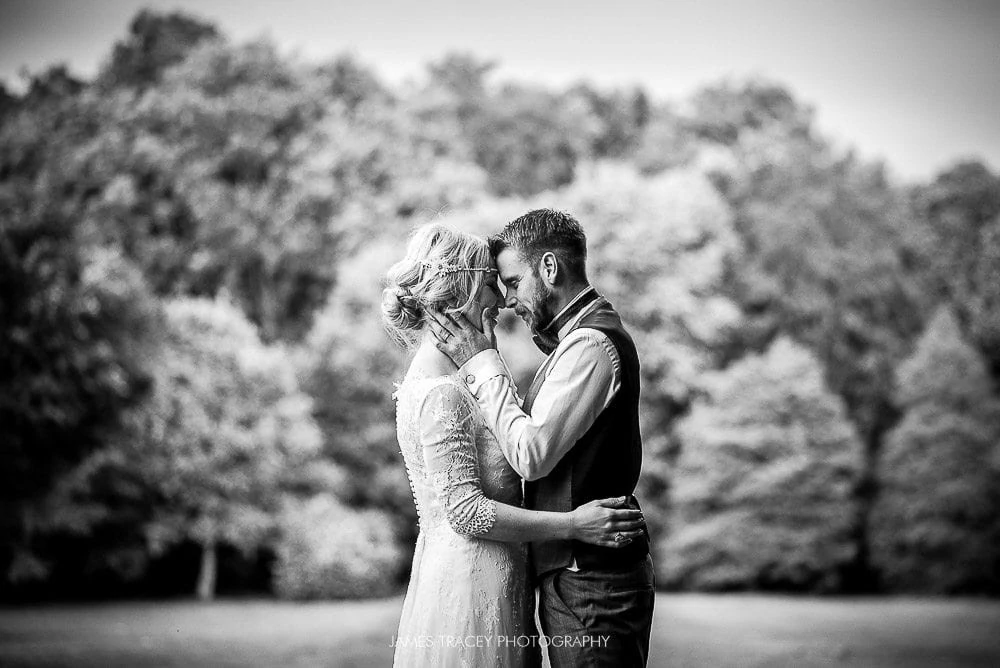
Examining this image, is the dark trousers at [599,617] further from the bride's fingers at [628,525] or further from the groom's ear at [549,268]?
the groom's ear at [549,268]

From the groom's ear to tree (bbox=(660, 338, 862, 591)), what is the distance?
44.2 ft

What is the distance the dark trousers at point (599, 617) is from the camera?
2.36 meters

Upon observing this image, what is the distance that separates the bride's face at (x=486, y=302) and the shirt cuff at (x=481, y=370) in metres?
0.11

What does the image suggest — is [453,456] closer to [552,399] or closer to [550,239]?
[552,399]

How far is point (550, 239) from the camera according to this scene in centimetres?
250

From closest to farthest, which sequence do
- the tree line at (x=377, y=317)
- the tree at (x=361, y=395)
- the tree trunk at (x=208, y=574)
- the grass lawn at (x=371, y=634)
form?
the grass lawn at (x=371, y=634)
the tree line at (x=377, y=317)
the tree trunk at (x=208, y=574)
the tree at (x=361, y=395)

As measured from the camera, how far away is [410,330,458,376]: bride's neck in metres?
2.51

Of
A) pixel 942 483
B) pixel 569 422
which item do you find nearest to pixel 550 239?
pixel 569 422

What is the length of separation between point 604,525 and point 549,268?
2.03 ft

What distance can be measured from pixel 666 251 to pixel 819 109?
20.3ft

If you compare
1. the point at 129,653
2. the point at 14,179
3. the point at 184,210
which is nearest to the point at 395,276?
the point at 129,653

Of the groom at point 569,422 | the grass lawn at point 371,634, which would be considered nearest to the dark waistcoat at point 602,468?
the groom at point 569,422

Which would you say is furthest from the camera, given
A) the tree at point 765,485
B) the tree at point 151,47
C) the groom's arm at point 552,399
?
the tree at point 151,47

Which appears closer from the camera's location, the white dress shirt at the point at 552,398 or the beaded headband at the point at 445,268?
the white dress shirt at the point at 552,398
